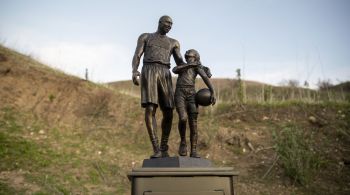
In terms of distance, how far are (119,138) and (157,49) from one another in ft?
26.8

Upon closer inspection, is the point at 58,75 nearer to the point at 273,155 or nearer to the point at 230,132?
the point at 230,132

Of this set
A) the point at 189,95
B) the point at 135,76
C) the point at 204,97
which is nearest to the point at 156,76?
the point at 135,76

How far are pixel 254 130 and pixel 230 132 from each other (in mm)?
875

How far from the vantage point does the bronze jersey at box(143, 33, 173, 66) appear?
6043 mm

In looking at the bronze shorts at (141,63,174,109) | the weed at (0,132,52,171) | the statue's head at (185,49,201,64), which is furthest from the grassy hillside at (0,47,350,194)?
the statue's head at (185,49,201,64)

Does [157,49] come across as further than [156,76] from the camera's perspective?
Yes

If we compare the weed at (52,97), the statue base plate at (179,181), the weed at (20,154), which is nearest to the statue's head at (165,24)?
the statue base plate at (179,181)

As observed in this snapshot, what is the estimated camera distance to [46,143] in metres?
12.8

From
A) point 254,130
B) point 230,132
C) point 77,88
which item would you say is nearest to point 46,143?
point 77,88

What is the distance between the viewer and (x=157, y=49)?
Answer: 6078 mm

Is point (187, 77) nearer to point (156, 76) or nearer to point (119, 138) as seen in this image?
point (156, 76)

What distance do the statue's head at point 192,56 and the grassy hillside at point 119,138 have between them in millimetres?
5517

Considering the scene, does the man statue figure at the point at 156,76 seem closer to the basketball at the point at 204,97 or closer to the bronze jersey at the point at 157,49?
the bronze jersey at the point at 157,49

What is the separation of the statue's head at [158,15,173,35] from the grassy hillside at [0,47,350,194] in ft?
18.3
